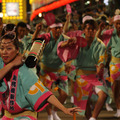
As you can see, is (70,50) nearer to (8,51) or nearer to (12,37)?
(12,37)

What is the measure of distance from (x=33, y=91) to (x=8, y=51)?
17.2 inches

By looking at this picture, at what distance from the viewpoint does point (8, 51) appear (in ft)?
11.7

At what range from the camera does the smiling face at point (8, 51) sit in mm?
3568

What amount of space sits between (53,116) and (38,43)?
401 cm

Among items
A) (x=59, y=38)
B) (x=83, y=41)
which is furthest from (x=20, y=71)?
(x=59, y=38)

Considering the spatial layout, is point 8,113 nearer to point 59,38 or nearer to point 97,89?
point 97,89

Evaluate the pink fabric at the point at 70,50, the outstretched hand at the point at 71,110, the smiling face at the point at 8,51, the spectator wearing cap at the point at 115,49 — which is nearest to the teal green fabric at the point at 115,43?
the spectator wearing cap at the point at 115,49

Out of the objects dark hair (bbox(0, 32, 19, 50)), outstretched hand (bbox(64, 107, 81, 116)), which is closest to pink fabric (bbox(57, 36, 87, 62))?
dark hair (bbox(0, 32, 19, 50))

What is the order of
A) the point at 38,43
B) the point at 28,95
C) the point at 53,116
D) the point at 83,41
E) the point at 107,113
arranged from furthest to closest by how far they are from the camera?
the point at 107,113, the point at 53,116, the point at 83,41, the point at 38,43, the point at 28,95

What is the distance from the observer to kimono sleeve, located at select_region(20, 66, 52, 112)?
3479 millimetres

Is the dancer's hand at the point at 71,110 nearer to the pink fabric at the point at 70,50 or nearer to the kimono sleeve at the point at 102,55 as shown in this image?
the pink fabric at the point at 70,50

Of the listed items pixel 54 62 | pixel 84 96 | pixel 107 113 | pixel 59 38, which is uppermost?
pixel 59 38

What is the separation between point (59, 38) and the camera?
7680 millimetres

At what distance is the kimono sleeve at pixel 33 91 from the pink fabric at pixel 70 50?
3.25 m
